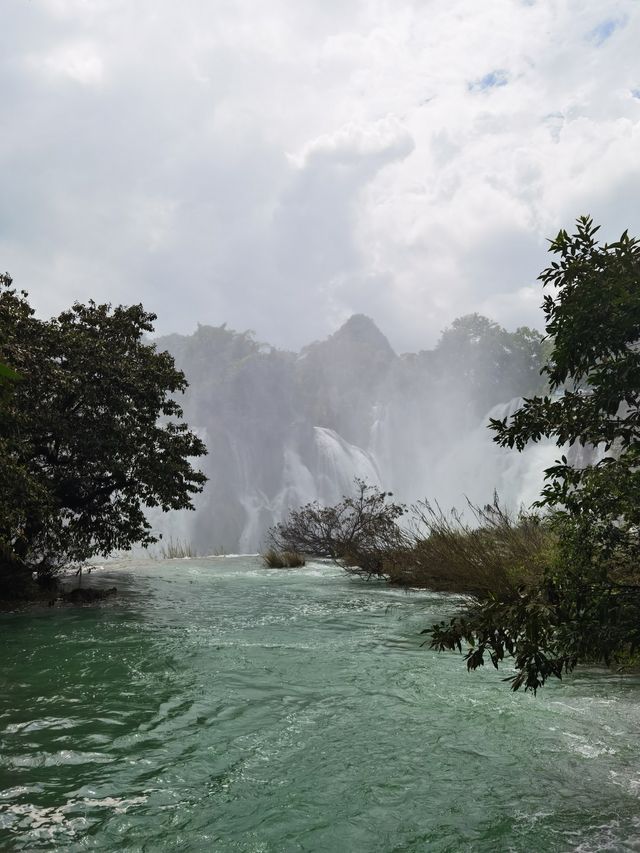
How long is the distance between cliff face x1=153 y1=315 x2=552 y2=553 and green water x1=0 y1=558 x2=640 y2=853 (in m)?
59.5

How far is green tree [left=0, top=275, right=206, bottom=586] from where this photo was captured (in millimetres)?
11711

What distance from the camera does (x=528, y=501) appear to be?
52.1 m

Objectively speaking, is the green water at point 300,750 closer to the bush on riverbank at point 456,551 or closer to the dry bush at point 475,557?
the bush on riverbank at point 456,551

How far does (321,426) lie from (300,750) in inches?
3523

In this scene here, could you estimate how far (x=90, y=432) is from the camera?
12.1m

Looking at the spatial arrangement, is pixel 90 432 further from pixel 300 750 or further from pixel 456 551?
pixel 300 750

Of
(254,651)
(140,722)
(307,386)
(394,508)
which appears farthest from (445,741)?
(307,386)

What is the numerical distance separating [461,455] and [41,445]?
73699 millimetres

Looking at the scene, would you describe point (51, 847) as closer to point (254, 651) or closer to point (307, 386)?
point (254, 651)

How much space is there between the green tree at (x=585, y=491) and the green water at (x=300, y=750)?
91 cm

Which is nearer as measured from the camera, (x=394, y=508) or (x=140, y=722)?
(x=140, y=722)

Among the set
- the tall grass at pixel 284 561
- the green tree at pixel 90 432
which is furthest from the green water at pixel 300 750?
the tall grass at pixel 284 561

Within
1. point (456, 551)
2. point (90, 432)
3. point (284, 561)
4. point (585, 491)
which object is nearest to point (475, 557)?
point (456, 551)

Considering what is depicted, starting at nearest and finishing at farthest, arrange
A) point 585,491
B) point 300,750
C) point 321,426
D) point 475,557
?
point 585,491
point 300,750
point 475,557
point 321,426
